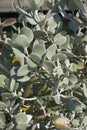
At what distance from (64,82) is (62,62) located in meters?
0.09

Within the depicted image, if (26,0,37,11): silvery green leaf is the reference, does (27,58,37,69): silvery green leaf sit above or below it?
below

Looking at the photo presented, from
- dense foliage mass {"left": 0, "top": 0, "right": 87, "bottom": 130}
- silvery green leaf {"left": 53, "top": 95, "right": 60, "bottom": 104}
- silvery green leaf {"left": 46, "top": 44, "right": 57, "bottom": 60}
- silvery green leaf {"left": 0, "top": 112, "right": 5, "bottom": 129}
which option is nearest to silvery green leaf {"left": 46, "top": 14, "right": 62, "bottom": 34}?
dense foliage mass {"left": 0, "top": 0, "right": 87, "bottom": 130}

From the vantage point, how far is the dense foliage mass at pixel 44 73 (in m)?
1.25

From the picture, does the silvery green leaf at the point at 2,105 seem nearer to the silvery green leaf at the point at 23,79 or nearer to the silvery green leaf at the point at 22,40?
the silvery green leaf at the point at 23,79

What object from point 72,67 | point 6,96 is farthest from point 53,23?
point 6,96

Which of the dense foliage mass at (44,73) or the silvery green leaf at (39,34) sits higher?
the silvery green leaf at (39,34)

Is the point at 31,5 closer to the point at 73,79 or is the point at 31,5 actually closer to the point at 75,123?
the point at 73,79

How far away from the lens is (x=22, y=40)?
3.94 ft

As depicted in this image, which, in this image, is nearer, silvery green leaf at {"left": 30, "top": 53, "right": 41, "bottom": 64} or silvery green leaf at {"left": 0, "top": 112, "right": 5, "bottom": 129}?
silvery green leaf at {"left": 30, "top": 53, "right": 41, "bottom": 64}

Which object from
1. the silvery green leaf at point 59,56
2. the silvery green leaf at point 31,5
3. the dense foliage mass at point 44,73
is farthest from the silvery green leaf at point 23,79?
the silvery green leaf at point 31,5

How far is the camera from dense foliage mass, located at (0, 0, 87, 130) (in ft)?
4.09

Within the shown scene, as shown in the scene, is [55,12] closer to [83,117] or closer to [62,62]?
[62,62]

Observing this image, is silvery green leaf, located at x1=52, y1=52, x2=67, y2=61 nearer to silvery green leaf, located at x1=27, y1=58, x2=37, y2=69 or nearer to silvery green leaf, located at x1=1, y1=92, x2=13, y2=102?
silvery green leaf, located at x1=27, y1=58, x2=37, y2=69

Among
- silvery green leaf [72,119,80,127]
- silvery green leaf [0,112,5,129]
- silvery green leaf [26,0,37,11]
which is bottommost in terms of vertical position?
silvery green leaf [72,119,80,127]
